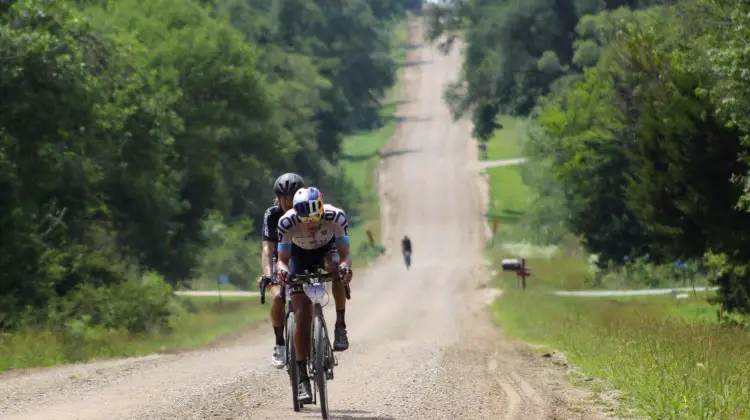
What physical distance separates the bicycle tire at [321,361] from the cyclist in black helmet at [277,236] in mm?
638

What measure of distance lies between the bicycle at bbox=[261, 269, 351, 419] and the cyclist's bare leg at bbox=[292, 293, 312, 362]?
0.20 feet

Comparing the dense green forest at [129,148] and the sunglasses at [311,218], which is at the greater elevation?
the dense green forest at [129,148]

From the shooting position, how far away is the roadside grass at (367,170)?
7231cm

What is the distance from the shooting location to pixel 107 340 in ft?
90.0

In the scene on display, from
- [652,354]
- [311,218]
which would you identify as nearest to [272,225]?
[311,218]

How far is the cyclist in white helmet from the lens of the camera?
1220cm

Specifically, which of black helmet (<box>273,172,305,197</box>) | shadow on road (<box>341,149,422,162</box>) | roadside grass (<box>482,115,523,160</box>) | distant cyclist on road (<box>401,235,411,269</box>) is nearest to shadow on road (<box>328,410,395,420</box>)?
black helmet (<box>273,172,305,197</box>)

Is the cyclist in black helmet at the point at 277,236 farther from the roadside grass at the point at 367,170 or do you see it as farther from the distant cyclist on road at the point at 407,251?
the roadside grass at the point at 367,170

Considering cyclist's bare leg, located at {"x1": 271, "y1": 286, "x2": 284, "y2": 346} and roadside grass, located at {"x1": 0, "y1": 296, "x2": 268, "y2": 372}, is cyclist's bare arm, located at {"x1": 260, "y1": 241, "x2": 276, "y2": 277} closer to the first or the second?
cyclist's bare leg, located at {"x1": 271, "y1": 286, "x2": 284, "y2": 346}

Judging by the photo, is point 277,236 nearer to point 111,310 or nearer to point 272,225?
point 272,225

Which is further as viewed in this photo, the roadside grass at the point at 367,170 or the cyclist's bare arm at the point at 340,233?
the roadside grass at the point at 367,170

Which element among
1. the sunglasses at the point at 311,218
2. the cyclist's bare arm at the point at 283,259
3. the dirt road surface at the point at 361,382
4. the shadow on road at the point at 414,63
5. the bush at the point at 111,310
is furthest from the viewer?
the shadow on road at the point at 414,63

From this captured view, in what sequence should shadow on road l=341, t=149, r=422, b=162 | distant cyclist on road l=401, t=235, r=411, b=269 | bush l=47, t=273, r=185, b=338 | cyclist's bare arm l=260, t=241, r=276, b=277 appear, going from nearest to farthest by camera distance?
1. cyclist's bare arm l=260, t=241, r=276, b=277
2. bush l=47, t=273, r=185, b=338
3. distant cyclist on road l=401, t=235, r=411, b=269
4. shadow on road l=341, t=149, r=422, b=162

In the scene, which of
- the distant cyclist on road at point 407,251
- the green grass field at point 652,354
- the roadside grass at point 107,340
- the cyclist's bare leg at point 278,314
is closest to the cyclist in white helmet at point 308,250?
the cyclist's bare leg at point 278,314
